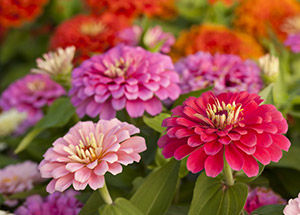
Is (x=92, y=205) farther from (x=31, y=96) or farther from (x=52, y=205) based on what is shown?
(x=31, y=96)

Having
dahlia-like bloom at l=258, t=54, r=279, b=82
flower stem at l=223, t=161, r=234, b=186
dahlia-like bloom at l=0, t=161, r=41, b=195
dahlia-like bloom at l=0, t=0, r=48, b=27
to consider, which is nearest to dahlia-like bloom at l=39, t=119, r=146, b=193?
flower stem at l=223, t=161, r=234, b=186

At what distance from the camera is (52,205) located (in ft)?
1.89

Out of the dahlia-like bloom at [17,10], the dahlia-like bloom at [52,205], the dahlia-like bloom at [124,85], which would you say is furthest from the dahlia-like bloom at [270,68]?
the dahlia-like bloom at [17,10]

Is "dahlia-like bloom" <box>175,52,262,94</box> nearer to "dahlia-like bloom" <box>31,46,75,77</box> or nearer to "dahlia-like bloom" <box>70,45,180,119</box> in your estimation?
"dahlia-like bloom" <box>70,45,180,119</box>

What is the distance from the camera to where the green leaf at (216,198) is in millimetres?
443

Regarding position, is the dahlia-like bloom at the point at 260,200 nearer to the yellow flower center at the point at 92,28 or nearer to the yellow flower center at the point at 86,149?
the yellow flower center at the point at 86,149

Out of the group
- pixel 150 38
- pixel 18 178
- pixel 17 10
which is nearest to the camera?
pixel 18 178

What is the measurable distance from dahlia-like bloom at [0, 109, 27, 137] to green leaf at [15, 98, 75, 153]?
0.72ft

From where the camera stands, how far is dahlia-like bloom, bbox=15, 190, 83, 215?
558 millimetres

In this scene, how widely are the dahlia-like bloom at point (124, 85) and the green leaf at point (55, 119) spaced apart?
0.13 ft

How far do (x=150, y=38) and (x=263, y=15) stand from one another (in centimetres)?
47

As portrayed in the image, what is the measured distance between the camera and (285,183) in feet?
2.06

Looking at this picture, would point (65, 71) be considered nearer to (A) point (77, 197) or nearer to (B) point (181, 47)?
(A) point (77, 197)

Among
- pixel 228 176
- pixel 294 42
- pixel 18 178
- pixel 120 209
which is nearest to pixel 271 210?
pixel 228 176
